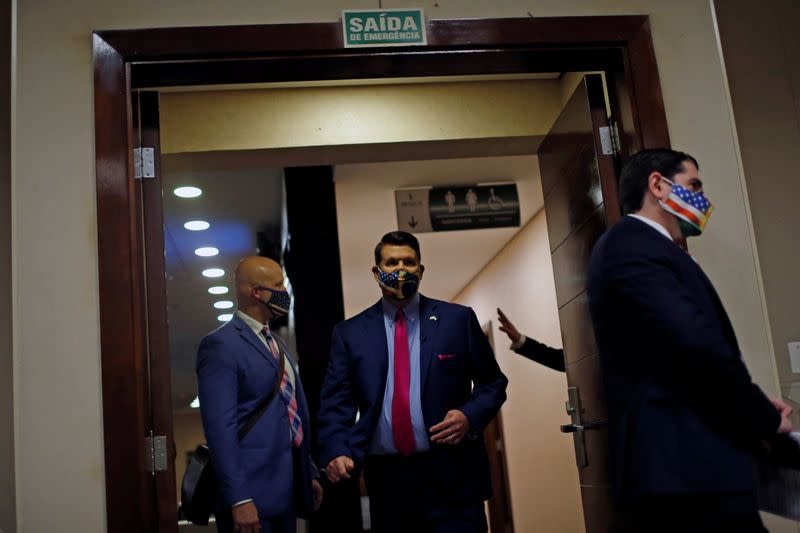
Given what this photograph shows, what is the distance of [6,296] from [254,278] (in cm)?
90

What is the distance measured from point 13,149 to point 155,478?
116cm

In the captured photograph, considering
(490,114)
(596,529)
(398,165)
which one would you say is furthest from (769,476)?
(398,165)

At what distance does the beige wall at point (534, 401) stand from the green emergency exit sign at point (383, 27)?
13.2ft

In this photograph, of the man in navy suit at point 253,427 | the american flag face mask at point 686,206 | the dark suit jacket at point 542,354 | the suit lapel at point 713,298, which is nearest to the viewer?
the suit lapel at point 713,298

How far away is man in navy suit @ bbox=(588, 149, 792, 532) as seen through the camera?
→ 2154mm

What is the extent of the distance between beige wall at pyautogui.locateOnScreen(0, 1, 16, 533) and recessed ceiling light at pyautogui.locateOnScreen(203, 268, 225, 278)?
4.89 metres

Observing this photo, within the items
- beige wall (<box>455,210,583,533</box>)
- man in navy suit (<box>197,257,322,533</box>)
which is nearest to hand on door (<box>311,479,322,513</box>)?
man in navy suit (<box>197,257,322,533</box>)

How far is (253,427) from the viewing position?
321 cm

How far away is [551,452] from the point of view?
7211 millimetres

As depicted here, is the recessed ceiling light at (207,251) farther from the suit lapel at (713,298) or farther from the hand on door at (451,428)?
the suit lapel at (713,298)

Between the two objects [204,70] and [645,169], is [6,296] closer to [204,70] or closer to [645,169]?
[204,70]

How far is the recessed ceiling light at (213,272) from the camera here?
26.3ft

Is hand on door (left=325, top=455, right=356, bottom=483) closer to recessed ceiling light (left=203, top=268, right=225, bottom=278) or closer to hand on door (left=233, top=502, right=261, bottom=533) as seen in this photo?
hand on door (left=233, top=502, right=261, bottom=533)

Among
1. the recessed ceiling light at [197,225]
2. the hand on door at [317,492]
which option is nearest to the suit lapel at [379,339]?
A: the hand on door at [317,492]
